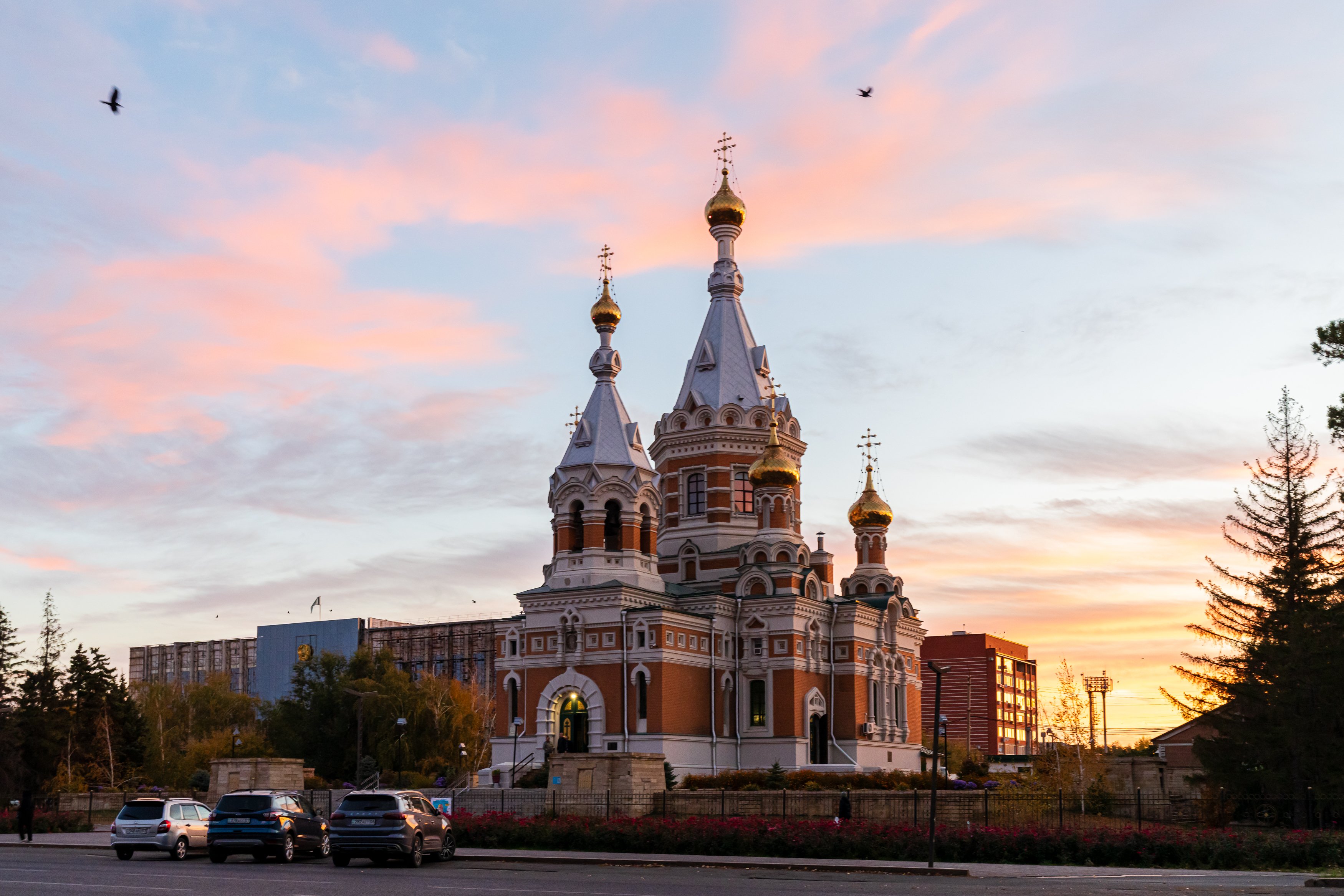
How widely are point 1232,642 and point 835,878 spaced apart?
21596 mm

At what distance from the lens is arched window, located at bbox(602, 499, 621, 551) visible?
2078 inches

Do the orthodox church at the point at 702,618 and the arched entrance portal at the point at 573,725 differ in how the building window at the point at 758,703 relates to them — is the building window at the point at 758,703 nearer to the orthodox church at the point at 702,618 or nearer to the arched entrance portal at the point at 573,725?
the orthodox church at the point at 702,618

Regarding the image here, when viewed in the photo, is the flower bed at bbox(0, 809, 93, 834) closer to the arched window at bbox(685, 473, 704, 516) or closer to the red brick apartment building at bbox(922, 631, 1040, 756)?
the arched window at bbox(685, 473, 704, 516)

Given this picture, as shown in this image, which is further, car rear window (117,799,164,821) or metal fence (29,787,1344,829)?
metal fence (29,787,1344,829)

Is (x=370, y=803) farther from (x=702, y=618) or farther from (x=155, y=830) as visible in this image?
(x=702, y=618)

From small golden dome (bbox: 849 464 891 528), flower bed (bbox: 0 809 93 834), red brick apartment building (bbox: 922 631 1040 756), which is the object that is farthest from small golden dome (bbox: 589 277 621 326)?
red brick apartment building (bbox: 922 631 1040 756)

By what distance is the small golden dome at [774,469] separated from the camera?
5572 cm

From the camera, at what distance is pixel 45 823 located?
3966 cm

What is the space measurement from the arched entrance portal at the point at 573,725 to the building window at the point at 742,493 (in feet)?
39.5

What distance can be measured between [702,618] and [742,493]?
8503 millimetres

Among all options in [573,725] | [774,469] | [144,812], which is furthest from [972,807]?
[774,469]

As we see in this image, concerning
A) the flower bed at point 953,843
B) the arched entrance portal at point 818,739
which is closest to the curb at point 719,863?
the flower bed at point 953,843

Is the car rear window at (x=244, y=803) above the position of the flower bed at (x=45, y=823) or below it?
above

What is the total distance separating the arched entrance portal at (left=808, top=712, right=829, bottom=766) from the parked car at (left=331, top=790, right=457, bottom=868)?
1170 inches
